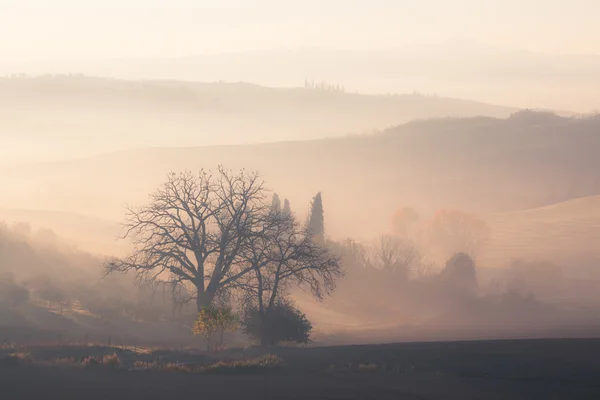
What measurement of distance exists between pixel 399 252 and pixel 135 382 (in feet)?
465

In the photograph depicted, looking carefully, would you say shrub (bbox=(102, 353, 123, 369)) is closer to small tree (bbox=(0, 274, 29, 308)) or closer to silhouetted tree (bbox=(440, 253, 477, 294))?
small tree (bbox=(0, 274, 29, 308))

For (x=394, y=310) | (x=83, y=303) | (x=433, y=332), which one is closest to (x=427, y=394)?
(x=83, y=303)

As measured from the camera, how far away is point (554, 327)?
12631 centimetres

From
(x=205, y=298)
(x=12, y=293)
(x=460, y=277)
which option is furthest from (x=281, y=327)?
(x=460, y=277)

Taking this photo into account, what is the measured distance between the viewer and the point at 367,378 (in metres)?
46.7

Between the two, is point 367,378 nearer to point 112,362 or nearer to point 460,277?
point 112,362

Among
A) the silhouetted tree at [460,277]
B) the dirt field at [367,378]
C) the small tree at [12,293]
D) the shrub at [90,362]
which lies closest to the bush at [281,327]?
the dirt field at [367,378]

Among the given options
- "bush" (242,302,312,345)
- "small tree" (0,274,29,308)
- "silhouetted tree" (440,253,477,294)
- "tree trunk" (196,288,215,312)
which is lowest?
"bush" (242,302,312,345)

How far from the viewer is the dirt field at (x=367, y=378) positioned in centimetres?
4103

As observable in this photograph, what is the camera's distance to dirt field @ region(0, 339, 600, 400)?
135ft

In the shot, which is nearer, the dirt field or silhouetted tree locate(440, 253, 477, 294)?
the dirt field

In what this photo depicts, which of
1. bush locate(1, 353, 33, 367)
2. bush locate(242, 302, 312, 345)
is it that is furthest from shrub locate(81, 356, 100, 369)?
bush locate(242, 302, 312, 345)

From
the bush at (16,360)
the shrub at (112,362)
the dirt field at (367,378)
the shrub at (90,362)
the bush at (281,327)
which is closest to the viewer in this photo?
the dirt field at (367,378)

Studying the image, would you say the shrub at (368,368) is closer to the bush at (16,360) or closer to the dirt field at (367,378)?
the dirt field at (367,378)
